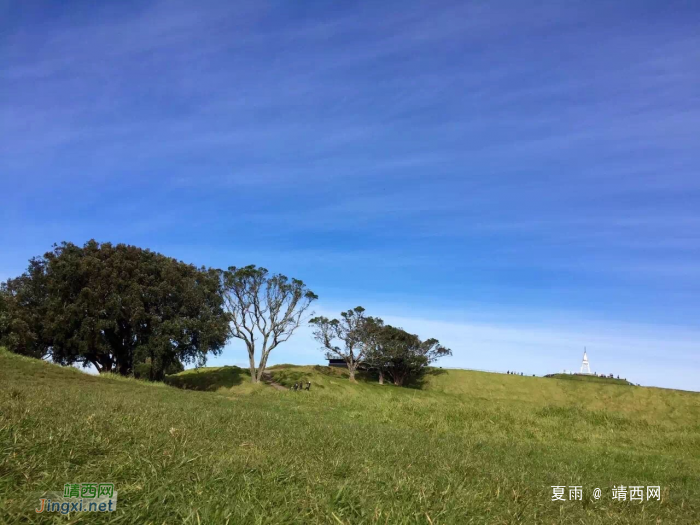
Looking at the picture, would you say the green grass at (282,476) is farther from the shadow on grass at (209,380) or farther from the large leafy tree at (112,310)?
the shadow on grass at (209,380)

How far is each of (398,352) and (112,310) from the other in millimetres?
34275

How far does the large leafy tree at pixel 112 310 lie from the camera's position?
37.2 metres

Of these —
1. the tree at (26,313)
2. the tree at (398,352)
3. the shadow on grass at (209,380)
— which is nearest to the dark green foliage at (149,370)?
the shadow on grass at (209,380)

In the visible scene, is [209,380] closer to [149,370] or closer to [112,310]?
[149,370]

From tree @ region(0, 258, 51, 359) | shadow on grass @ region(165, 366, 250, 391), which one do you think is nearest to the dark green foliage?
shadow on grass @ region(165, 366, 250, 391)

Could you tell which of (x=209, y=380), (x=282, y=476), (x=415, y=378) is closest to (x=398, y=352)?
(x=415, y=378)

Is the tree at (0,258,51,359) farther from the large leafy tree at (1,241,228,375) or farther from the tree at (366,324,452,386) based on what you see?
the tree at (366,324,452,386)

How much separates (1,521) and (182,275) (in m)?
42.7

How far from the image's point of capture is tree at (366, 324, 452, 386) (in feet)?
196

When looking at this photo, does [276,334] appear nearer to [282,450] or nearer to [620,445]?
[620,445]

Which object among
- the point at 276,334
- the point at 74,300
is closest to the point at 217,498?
the point at 74,300

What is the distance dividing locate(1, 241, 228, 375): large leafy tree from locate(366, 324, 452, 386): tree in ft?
76.6

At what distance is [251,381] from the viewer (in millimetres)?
46906

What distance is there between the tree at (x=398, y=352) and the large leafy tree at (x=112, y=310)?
23362 mm
